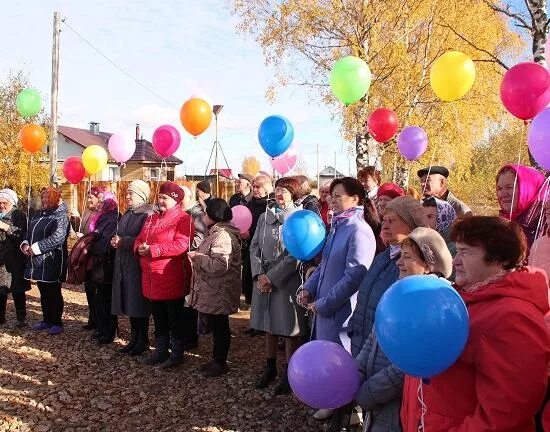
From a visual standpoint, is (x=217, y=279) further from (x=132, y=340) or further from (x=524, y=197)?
(x=524, y=197)

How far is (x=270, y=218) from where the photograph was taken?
4.46m

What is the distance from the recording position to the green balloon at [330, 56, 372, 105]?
5.30 metres

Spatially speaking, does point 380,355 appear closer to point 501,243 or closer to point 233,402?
point 501,243

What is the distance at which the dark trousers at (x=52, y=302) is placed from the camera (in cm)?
603

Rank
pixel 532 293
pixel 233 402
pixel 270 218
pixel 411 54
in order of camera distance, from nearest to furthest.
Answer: pixel 532 293 < pixel 233 402 < pixel 270 218 < pixel 411 54

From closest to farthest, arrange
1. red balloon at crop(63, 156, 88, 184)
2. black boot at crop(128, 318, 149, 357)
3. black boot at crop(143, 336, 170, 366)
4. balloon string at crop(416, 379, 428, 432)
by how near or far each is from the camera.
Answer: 1. balloon string at crop(416, 379, 428, 432)
2. black boot at crop(143, 336, 170, 366)
3. black boot at crop(128, 318, 149, 357)
4. red balloon at crop(63, 156, 88, 184)

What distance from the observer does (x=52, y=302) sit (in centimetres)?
609

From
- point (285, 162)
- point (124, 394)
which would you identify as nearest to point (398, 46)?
point (285, 162)

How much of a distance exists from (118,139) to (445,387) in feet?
21.5

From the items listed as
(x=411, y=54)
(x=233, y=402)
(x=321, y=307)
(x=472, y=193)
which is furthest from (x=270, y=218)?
(x=472, y=193)

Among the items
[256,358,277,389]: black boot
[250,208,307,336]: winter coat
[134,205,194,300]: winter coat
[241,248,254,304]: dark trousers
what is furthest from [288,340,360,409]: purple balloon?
[241,248,254,304]: dark trousers

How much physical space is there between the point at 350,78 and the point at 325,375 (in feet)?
12.7

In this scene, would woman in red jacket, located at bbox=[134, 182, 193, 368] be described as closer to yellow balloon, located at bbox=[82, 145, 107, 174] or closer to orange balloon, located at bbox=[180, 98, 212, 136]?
orange balloon, located at bbox=[180, 98, 212, 136]

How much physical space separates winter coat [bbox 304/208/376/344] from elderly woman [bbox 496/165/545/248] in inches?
35.7
